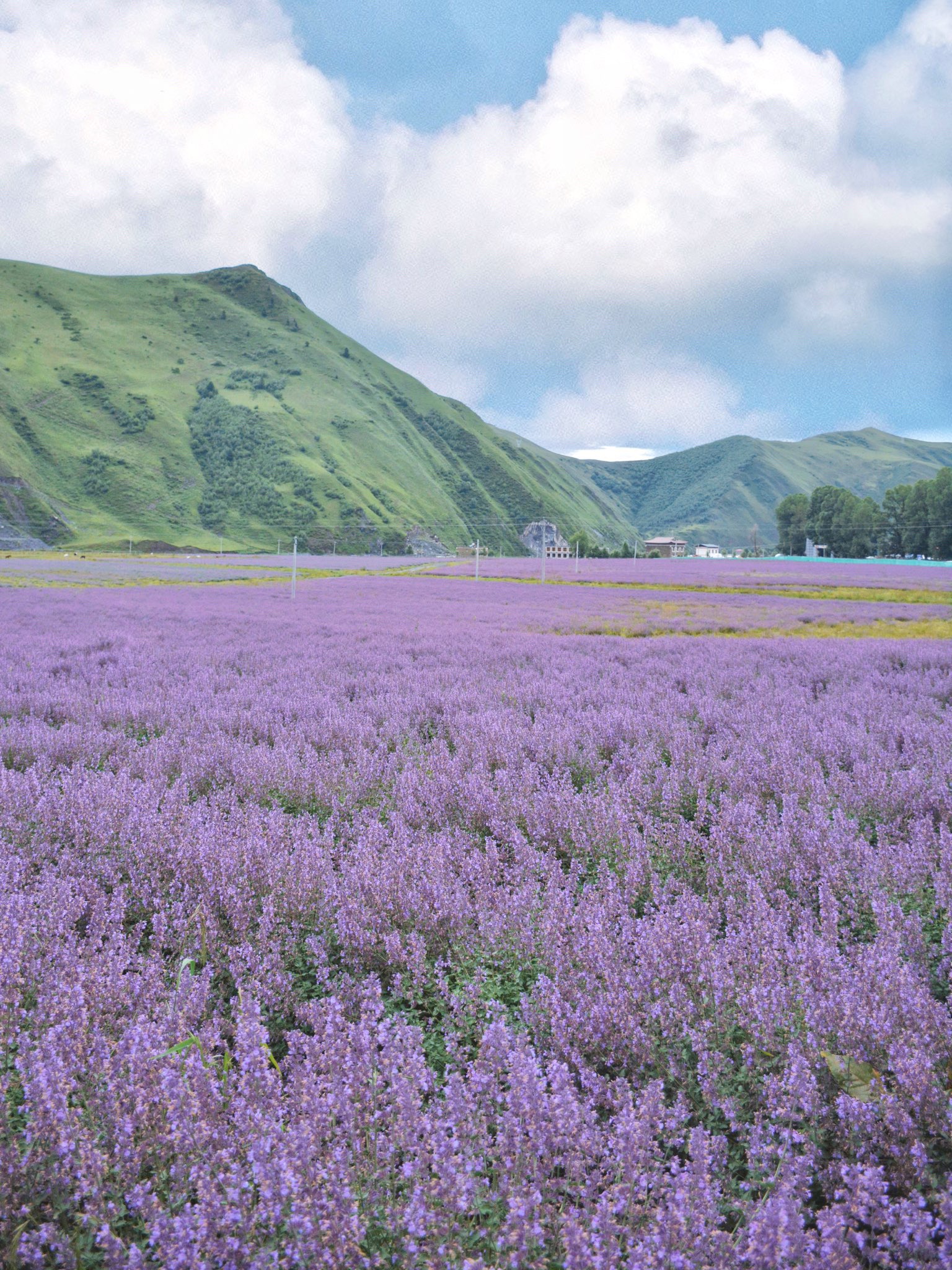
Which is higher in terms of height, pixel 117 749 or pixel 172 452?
pixel 172 452

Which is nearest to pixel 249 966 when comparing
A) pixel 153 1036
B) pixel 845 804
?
pixel 153 1036

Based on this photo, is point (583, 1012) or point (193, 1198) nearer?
point (193, 1198)

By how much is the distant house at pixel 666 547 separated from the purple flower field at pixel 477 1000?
14531cm

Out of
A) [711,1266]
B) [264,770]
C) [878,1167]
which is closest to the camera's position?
[711,1266]

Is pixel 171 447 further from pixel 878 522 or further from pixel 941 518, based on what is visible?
pixel 941 518

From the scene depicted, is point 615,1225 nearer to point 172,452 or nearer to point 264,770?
point 264,770

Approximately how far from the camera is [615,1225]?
1313mm

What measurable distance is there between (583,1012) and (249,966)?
109 cm

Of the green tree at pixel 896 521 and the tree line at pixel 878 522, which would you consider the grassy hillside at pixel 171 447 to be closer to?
the tree line at pixel 878 522

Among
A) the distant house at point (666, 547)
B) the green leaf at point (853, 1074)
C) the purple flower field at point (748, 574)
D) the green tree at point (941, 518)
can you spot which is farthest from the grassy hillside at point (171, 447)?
the green leaf at point (853, 1074)

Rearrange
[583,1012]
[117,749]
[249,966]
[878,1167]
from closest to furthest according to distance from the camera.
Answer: [878,1167] → [583,1012] → [249,966] → [117,749]

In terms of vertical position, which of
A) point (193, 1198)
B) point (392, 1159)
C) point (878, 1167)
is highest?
point (878, 1167)

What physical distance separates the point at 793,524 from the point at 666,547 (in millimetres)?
41921

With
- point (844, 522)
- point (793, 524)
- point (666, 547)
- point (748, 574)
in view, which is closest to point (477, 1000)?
point (748, 574)
